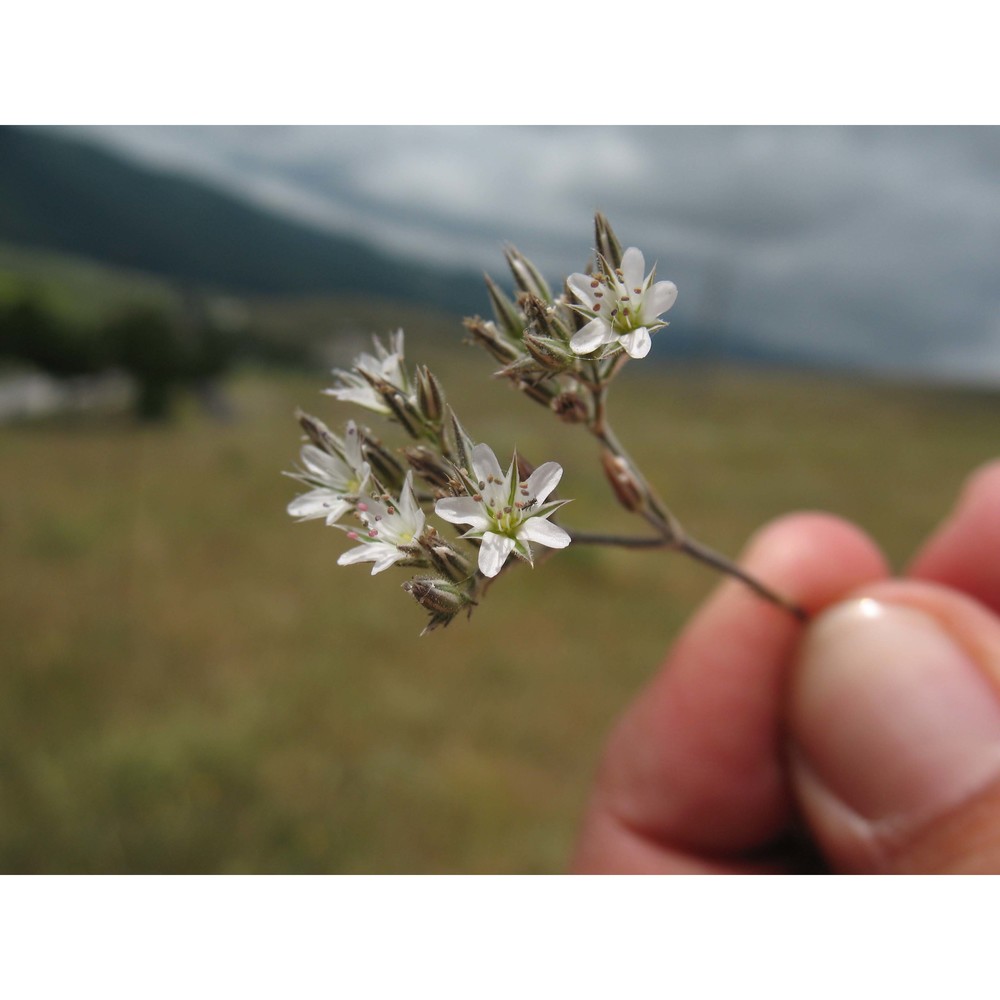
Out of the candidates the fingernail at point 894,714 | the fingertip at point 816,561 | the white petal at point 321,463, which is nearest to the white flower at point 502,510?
the white petal at point 321,463

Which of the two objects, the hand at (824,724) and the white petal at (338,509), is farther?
the hand at (824,724)

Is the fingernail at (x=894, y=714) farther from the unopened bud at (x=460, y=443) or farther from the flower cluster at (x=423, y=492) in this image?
the unopened bud at (x=460, y=443)

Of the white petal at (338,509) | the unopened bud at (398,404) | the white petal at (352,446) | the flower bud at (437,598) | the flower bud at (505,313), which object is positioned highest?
the flower bud at (505,313)

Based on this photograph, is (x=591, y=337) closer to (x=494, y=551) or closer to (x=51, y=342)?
(x=494, y=551)

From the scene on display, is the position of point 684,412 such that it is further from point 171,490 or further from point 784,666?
point 784,666

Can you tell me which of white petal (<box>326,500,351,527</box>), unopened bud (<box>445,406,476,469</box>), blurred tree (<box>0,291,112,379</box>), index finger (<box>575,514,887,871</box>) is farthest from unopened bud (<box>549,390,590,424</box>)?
blurred tree (<box>0,291,112,379</box>)

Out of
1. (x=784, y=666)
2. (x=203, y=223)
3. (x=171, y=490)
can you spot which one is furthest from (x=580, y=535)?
(x=203, y=223)

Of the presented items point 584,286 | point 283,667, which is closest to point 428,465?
point 584,286

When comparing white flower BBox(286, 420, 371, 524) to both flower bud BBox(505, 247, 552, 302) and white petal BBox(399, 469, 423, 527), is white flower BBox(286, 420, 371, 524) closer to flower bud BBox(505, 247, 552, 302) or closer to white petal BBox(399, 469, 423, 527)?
white petal BBox(399, 469, 423, 527)
